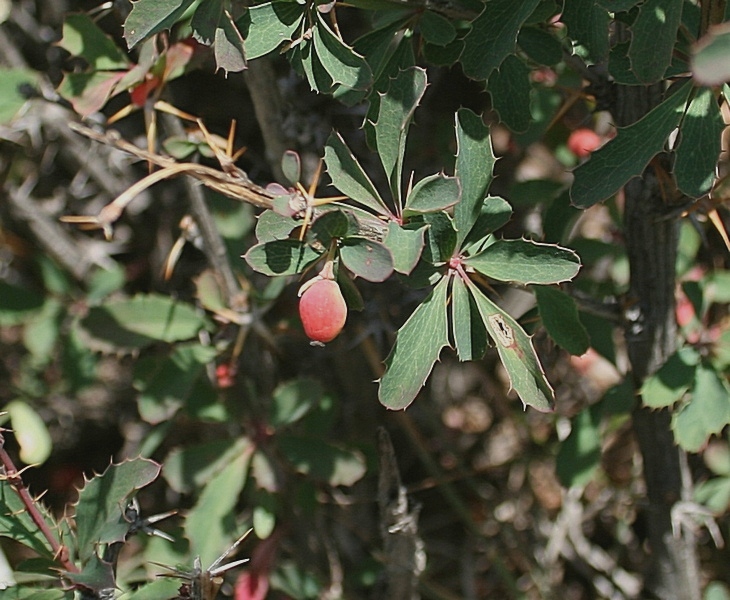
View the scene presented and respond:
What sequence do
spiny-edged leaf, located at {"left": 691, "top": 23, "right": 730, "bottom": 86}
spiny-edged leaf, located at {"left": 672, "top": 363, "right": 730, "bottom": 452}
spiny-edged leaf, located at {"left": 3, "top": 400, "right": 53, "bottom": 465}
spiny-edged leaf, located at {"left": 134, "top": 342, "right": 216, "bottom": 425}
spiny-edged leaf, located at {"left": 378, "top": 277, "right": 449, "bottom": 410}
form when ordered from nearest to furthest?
spiny-edged leaf, located at {"left": 691, "top": 23, "right": 730, "bottom": 86}, spiny-edged leaf, located at {"left": 378, "top": 277, "right": 449, "bottom": 410}, spiny-edged leaf, located at {"left": 672, "top": 363, "right": 730, "bottom": 452}, spiny-edged leaf, located at {"left": 134, "top": 342, "right": 216, "bottom": 425}, spiny-edged leaf, located at {"left": 3, "top": 400, "right": 53, "bottom": 465}

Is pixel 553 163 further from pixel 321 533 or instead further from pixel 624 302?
pixel 321 533

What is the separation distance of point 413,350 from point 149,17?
499 millimetres

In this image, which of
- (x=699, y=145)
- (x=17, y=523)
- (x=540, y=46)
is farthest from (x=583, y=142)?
(x=17, y=523)

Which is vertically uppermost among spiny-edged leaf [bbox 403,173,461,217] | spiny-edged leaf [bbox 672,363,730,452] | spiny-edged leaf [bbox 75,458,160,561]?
spiny-edged leaf [bbox 403,173,461,217]

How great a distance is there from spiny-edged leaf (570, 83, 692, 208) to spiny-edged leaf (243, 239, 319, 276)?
0.35m

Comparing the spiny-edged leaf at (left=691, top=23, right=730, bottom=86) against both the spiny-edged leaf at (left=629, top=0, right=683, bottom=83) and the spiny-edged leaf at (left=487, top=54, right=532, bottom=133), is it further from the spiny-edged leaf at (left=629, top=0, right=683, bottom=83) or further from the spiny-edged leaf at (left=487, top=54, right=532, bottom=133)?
the spiny-edged leaf at (left=487, top=54, right=532, bottom=133)

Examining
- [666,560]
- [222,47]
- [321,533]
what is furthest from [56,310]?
[666,560]

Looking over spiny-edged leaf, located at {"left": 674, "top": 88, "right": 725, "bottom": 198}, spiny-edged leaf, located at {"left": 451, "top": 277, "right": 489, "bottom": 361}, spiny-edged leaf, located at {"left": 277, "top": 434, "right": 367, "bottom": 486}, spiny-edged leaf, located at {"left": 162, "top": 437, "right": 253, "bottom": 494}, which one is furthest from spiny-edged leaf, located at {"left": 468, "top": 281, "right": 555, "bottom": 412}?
spiny-edged leaf, located at {"left": 162, "top": 437, "right": 253, "bottom": 494}

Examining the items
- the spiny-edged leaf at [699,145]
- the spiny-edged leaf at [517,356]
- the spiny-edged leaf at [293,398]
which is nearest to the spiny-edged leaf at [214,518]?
the spiny-edged leaf at [293,398]

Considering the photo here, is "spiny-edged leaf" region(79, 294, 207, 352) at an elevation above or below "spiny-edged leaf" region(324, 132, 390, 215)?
below

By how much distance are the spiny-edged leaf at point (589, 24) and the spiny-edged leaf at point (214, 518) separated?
3.16 feet

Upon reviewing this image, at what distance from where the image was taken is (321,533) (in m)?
1.72

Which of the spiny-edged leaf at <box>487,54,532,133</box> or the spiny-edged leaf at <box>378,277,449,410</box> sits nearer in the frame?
the spiny-edged leaf at <box>378,277,449,410</box>

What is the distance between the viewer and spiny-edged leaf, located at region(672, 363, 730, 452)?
127 centimetres
